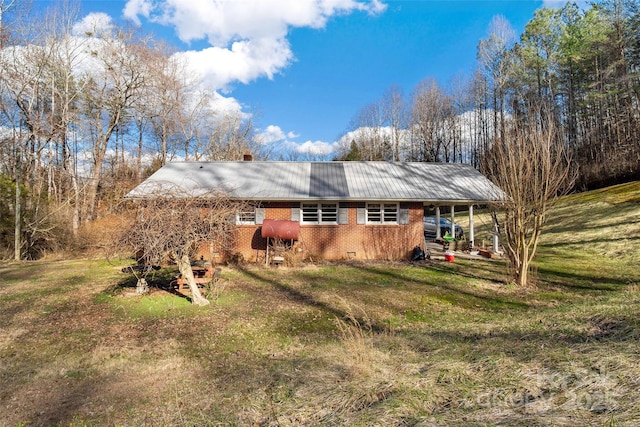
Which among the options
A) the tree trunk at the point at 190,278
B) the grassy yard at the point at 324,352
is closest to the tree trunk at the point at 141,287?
the grassy yard at the point at 324,352

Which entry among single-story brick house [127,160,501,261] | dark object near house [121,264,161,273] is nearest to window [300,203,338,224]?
single-story brick house [127,160,501,261]

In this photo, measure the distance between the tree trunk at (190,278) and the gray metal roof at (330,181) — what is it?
6073mm

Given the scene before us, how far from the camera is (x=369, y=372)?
4086 mm

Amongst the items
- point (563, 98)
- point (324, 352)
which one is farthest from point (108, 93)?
point (563, 98)

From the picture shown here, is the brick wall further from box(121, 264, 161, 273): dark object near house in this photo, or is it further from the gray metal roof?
box(121, 264, 161, 273): dark object near house

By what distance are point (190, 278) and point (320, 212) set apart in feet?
26.2

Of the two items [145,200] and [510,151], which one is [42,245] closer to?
[145,200]

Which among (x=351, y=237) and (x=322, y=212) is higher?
(x=322, y=212)

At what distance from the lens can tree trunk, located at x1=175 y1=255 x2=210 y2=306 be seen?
27.2ft

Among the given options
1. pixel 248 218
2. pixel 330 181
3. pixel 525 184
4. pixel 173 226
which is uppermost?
pixel 330 181

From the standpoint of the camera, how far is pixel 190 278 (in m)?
8.44

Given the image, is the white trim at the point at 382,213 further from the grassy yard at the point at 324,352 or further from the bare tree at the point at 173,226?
the bare tree at the point at 173,226

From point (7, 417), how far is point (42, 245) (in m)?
18.3

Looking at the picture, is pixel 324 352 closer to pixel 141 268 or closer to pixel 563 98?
pixel 141 268
